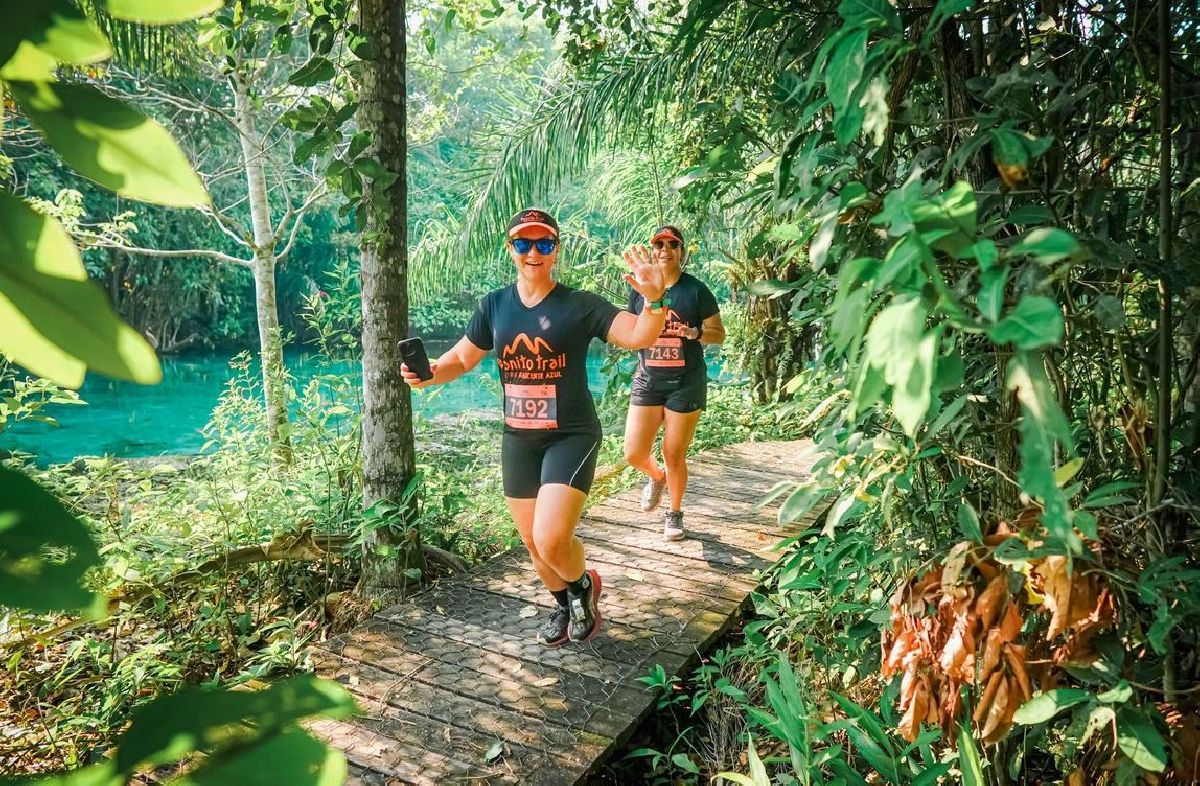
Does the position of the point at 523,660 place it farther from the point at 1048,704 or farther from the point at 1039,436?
the point at 1039,436

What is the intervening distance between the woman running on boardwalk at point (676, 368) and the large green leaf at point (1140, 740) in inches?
138

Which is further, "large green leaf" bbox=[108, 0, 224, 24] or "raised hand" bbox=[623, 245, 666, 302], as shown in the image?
"raised hand" bbox=[623, 245, 666, 302]

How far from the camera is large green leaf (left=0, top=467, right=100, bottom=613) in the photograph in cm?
28

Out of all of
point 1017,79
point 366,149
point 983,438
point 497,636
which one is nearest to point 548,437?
point 497,636

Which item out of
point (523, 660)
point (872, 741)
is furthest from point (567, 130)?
point (872, 741)

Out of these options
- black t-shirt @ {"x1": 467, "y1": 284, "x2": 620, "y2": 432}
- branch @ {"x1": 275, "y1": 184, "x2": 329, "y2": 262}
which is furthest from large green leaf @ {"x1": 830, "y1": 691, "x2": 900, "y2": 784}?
branch @ {"x1": 275, "y1": 184, "x2": 329, "y2": 262}

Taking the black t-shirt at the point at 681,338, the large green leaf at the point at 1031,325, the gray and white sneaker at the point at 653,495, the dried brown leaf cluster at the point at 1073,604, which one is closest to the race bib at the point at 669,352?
the black t-shirt at the point at 681,338

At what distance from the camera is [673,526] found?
16.4ft

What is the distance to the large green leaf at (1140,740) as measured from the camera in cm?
143

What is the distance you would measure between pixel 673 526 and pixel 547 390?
1860 millimetres

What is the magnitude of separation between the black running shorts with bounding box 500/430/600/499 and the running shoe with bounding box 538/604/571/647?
0.58 metres

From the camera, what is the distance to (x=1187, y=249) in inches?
61.0

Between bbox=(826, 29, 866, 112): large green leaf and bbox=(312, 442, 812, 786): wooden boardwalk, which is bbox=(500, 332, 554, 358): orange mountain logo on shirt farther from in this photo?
bbox=(826, 29, 866, 112): large green leaf

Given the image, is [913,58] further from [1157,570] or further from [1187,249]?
[1157,570]
